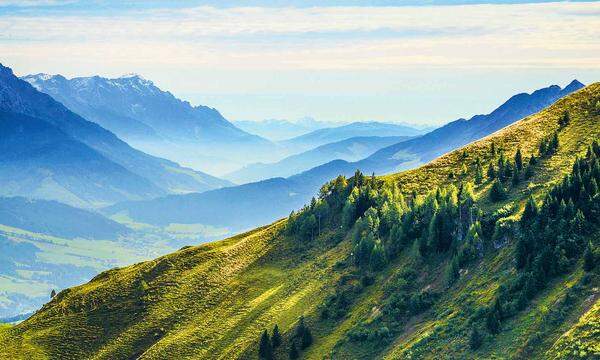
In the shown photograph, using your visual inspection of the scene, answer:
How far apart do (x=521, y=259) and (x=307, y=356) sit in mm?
41873

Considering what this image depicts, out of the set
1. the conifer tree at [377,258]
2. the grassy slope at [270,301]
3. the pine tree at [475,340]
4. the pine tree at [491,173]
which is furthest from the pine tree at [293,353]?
the pine tree at [491,173]

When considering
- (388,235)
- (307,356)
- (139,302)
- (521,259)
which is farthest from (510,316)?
(139,302)

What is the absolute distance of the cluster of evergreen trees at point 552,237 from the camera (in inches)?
4090

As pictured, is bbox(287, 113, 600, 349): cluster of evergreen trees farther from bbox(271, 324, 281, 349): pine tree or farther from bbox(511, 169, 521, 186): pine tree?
bbox(271, 324, 281, 349): pine tree

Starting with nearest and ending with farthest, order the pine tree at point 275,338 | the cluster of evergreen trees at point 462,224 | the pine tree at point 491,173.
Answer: the cluster of evergreen trees at point 462,224, the pine tree at point 275,338, the pine tree at point 491,173

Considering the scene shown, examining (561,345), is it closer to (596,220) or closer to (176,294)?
(596,220)

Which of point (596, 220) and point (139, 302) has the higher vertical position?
point (139, 302)

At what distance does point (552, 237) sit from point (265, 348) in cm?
5536

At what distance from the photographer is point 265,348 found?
5241 inches

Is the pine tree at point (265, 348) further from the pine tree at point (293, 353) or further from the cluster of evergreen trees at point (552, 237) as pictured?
the cluster of evergreen trees at point (552, 237)

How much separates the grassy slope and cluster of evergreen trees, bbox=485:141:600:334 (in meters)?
2.38

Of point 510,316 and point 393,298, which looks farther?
point 393,298

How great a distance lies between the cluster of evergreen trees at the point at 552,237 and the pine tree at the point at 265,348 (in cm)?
4452

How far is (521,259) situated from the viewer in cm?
11250
